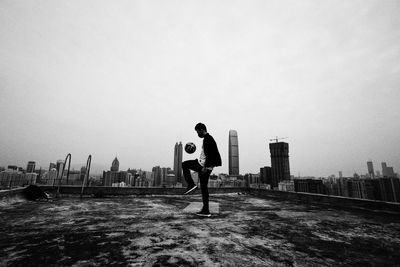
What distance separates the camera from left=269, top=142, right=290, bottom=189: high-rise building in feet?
450

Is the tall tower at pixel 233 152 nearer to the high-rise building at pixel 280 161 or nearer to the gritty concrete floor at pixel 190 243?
the high-rise building at pixel 280 161

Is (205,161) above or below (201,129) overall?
below

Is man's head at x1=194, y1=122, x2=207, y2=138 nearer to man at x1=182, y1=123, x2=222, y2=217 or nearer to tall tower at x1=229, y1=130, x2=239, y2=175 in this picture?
man at x1=182, y1=123, x2=222, y2=217

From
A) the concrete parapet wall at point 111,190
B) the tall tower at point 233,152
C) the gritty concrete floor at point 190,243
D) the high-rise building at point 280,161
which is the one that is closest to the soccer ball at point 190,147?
the gritty concrete floor at point 190,243

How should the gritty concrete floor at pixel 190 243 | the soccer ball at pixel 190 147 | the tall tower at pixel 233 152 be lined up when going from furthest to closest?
the tall tower at pixel 233 152
the soccer ball at pixel 190 147
the gritty concrete floor at pixel 190 243

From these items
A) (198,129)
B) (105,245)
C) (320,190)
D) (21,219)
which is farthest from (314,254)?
(320,190)

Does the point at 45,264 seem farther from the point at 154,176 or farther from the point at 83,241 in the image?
the point at 154,176

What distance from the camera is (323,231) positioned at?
Answer: 2.68 m

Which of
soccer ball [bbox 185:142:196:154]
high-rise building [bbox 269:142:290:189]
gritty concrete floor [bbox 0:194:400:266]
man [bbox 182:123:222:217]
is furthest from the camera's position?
high-rise building [bbox 269:142:290:189]

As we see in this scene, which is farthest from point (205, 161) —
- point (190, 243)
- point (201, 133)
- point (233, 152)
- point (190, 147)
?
point (233, 152)

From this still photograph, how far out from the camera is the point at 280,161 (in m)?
145

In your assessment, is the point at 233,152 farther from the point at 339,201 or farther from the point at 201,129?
the point at 201,129

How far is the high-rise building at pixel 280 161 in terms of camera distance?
450 ft

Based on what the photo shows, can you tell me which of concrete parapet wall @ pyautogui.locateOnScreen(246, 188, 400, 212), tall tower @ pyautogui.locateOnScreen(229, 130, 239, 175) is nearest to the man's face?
concrete parapet wall @ pyautogui.locateOnScreen(246, 188, 400, 212)
